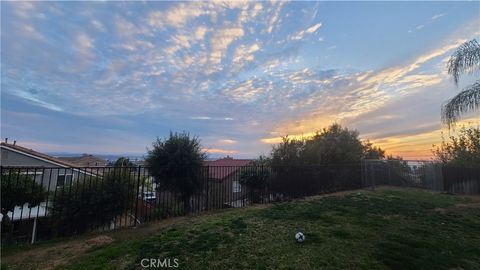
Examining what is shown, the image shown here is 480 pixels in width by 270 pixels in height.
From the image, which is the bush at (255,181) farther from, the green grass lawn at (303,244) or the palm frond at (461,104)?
the palm frond at (461,104)

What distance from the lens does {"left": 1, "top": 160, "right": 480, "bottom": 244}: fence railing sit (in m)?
6.39

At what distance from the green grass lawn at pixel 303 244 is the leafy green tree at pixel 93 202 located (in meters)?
1.44

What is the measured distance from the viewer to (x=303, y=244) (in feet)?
14.8

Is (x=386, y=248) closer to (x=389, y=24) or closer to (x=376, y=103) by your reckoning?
(x=389, y=24)

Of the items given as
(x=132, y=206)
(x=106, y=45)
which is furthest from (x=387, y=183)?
(x=106, y=45)

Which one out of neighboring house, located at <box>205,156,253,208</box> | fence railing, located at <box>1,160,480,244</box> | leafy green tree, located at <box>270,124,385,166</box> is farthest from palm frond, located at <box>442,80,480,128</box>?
neighboring house, located at <box>205,156,253,208</box>

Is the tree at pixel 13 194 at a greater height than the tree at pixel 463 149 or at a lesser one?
lesser

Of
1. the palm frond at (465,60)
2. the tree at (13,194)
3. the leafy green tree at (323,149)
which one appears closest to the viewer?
the tree at (13,194)

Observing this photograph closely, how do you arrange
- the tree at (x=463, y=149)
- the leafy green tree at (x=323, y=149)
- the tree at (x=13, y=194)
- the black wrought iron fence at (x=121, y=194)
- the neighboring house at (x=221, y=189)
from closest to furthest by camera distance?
1. the tree at (x=13, y=194)
2. the black wrought iron fence at (x=121, y=194)
3. the neighboring house at (x=221, y=189)
4. the leafy green tree at (x=323, y=149)
5. the tree at (x=463, y=149)

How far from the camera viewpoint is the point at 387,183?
1769cm

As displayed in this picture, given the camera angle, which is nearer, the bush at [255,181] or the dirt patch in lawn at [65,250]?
the dirt patch in lawn at [65,250]

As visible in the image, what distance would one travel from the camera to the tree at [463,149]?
54.6ft

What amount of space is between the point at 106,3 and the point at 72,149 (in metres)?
18.6

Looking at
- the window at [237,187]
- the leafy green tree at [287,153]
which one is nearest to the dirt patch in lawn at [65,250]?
the window at [237,187]
